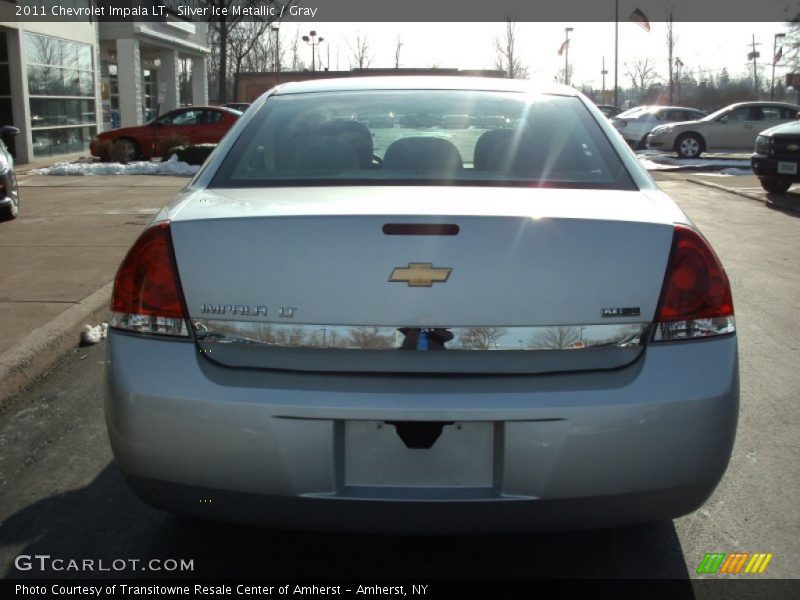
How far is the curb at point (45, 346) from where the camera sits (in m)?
4.74

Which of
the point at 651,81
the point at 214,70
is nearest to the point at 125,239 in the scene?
the point at 214,70

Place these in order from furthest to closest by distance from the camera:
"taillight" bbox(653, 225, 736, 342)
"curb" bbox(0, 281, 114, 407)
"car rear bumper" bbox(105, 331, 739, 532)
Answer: "curb" bbox(0, 281, 114, 407), "taillight" bbox(653, 225, 736, 342), "car rear bumper" bbox(105, 331, 739, 532)

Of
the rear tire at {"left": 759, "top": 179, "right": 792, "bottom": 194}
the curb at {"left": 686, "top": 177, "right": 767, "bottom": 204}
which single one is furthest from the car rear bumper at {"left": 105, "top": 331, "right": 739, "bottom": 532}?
the rear tire at {"left": 759, "top": 179, "right": 792, "bottom": 194}

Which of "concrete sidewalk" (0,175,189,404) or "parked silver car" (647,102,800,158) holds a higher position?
"parked silver car" (647,102,800,158)

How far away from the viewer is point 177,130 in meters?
22.0

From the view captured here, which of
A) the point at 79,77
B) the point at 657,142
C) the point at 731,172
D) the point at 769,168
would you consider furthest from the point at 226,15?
the point at 769,168

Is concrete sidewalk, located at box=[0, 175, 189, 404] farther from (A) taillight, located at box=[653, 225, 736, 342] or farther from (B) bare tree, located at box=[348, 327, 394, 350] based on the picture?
(A) taillight, located at box=[653, 225, 736, 342]

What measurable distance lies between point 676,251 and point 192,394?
1.41 metres

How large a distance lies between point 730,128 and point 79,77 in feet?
58.5

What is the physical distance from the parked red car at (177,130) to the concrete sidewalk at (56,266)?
Answer: 7.62 m

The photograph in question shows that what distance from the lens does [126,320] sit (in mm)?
2654

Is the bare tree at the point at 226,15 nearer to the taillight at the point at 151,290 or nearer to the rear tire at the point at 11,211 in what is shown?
the rear tire at the point at 11,211

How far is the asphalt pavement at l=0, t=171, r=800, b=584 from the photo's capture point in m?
2.92

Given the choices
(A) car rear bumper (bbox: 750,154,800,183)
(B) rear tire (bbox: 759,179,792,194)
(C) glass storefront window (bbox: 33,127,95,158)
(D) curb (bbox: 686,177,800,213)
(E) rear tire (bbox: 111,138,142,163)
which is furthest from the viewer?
(C) glass storefront window (bbox: 33,127,95,158)
